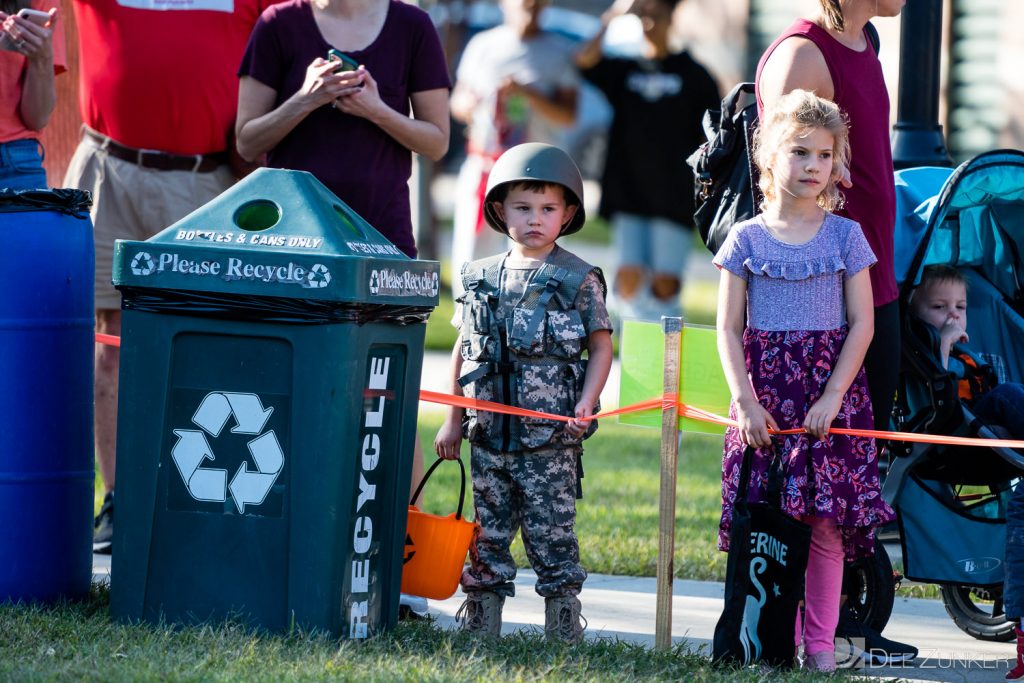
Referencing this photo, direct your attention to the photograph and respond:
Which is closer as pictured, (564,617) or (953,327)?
(564,617)

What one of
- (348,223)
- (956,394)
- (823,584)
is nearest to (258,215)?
(348,223)

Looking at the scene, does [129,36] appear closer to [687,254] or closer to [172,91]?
[172,91]

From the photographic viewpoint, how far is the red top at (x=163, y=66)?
235 inches

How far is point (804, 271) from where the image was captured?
453 cm

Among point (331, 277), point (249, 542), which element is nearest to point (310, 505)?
point (249, 542)

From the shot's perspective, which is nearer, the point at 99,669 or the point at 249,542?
the point at 99,669

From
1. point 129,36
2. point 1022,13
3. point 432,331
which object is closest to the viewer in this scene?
point 129,36

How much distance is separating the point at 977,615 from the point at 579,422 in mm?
1618

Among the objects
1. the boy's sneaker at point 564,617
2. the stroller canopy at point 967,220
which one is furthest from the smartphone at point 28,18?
the stroller canopy at point 967,220

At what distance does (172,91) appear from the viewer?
6.00m

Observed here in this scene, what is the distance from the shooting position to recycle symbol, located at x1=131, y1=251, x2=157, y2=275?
14.4ft

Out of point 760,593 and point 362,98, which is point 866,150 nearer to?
point 760,593

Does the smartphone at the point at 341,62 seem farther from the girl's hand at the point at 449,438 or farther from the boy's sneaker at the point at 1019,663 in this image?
the boy's sneaker at the point at 1019,663

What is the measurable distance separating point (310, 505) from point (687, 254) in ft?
25.9
